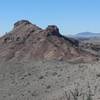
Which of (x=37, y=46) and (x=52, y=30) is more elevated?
(x=52, y=30)

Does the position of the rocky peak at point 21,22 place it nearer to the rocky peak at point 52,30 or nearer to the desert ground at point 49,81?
the rocky peak at point 52,30

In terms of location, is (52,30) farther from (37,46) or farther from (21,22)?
(21,22)

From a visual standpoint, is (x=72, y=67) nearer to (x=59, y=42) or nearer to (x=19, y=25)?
(x=59, y=42)

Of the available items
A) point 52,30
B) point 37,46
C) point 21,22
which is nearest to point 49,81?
point 37,46

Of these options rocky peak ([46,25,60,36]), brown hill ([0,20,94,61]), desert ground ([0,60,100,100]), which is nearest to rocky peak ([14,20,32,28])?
brown hill ([0,20,94,61])

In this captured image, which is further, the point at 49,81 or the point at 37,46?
the point at 37,46

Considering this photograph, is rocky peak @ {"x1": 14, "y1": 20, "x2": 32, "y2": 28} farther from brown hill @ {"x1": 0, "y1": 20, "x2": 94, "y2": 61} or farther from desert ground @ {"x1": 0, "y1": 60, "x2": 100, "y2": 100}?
desert ground @ {"x1": 0, "y1": 60, "x2": 100, "y2": 100}

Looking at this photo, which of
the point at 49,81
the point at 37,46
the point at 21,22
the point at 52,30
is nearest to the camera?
the point at 49,81

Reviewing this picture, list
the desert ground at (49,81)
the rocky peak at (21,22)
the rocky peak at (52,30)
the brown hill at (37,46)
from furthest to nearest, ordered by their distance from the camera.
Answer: the rocky peak at (21,22) < the rocky peak at (52,30) < the brown hill at (37,46) < the desert ground at (49,81)

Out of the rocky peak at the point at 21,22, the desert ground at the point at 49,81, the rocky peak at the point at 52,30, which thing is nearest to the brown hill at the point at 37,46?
the rocky peak at the point at 52,30
